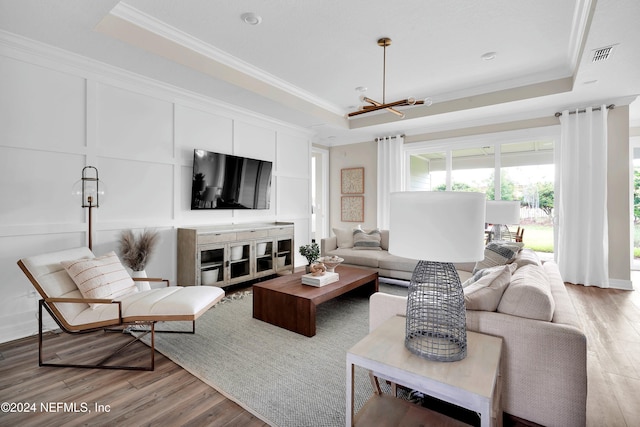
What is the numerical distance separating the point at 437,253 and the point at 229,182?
146 inches

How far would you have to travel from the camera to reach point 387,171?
6270mm

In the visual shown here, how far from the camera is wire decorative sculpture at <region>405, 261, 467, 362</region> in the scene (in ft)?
4.59

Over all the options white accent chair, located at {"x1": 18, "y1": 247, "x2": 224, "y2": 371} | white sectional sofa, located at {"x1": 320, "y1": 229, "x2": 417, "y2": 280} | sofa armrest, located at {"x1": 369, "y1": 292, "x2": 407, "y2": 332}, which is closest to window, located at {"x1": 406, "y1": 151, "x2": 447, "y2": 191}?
white sectional sofa, located at {"x1": 320, "y1": 229, "x2": 417, "y2": 280}

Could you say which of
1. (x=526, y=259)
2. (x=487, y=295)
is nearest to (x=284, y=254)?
(x=526, y=259)

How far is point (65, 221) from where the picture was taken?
3.02m

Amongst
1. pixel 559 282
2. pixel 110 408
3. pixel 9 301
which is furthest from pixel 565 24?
pixel 9 301

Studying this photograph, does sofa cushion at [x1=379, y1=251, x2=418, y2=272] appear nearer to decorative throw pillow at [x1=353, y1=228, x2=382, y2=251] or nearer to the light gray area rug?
decorative throw pillow at [x1=353, y1=228, x2=382, y2=251]

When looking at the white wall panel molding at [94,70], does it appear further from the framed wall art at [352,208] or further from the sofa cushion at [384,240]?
the framed wall art at [352,208]

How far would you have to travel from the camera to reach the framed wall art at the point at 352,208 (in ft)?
22.1

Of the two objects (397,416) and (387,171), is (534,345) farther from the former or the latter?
(387,171)

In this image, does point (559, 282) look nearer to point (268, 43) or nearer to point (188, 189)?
point (268, 43)

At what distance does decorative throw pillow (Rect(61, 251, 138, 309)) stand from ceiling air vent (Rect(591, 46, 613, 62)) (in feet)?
15.4

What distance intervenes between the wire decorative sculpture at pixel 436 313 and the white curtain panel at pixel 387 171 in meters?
4.74

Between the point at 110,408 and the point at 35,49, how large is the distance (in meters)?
3.03
